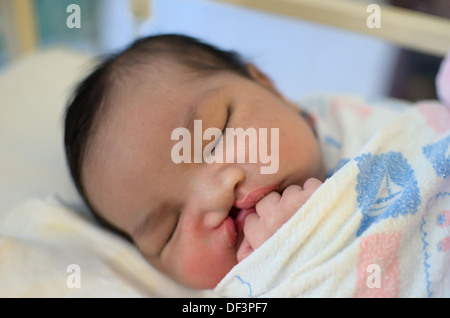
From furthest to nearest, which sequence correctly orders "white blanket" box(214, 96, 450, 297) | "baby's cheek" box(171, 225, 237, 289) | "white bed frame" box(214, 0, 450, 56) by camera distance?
"white bed frame" box(214, 0, 450, 56)
"baby's cheek" box(171, 225, 237, 289)
"white blanket" box(214, 96, 450, 297)

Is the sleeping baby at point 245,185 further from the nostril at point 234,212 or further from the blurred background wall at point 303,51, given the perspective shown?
the blurred background wall at point 303,51

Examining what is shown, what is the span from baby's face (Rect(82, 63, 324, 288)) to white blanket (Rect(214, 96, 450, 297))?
0.07 metres

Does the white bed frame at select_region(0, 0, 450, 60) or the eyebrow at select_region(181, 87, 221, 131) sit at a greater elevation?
the white bed frame at select_region(0, 0, 450, 60)

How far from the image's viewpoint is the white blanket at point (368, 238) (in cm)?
56

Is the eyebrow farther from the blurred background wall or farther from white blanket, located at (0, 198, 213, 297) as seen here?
the blurred background wall

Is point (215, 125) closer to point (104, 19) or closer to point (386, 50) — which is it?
point (386, 50)

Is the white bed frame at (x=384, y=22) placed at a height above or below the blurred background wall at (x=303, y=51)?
above

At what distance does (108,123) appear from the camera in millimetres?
698

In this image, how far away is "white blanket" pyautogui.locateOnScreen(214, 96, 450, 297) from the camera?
22.0 inches

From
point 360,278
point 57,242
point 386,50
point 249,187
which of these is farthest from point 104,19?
point 360,278

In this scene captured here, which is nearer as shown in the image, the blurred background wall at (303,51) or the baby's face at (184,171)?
the baby's face at (184,171)

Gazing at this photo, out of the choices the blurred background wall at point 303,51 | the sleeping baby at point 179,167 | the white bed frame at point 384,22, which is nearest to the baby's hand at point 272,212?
the sleeping baby at point 179,167

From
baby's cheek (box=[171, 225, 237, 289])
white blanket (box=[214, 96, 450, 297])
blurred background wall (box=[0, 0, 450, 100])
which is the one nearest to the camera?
white blanket (box=[214, 96, 450, 297])

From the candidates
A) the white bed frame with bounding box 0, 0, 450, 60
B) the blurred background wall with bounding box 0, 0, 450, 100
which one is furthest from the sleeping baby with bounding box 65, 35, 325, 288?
the blurred background wall with bounding box 0, 0, 450, 100
